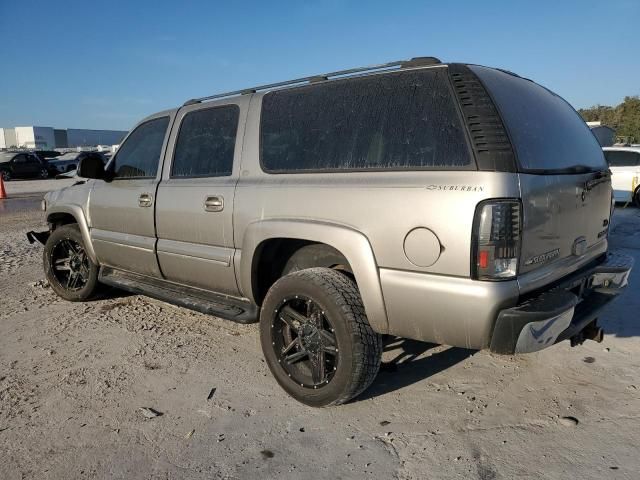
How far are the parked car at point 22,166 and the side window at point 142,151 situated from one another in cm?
2640

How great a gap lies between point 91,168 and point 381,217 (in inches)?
118

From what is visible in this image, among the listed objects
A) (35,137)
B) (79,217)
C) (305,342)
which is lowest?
(305,342)

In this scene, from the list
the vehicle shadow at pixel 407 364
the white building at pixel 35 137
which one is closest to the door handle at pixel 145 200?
the vehicle shadow at pixel 407 364

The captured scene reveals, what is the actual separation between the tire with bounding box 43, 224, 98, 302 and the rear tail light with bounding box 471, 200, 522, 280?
392cm

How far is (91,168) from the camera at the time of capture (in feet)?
14.3

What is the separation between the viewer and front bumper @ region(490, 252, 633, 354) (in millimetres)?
2305

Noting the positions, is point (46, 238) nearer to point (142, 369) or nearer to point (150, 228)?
point (150, 228)

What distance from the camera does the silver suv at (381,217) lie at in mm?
2346

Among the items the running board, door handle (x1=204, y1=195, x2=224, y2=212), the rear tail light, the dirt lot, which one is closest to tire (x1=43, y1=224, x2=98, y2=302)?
the running board

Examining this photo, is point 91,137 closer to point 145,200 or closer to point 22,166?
point 22,166

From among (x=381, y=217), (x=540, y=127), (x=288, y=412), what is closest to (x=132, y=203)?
(x=288, y=412)

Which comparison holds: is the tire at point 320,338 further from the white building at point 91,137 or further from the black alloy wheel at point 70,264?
the white building at point 91,137

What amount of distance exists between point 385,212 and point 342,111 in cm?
78

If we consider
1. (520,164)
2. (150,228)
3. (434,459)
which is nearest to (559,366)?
(434,459)
